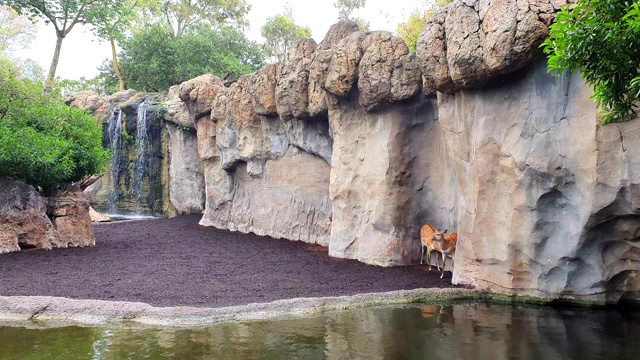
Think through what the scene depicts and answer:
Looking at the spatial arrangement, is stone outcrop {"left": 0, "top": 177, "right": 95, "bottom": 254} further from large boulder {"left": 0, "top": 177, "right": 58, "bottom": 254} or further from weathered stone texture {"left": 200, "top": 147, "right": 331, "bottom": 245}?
weathered stone texture {"left": 200, "top": 147, "right": 331, "bottom": 245}

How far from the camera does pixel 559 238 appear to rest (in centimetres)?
775

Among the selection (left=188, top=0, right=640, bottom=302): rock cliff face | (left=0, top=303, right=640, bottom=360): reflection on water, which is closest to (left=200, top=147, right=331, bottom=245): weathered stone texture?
(left=188, top=0, right=640, bottom=302): rock cliff face

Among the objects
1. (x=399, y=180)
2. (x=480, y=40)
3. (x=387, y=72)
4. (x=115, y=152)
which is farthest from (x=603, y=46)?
(x=115, y=152)

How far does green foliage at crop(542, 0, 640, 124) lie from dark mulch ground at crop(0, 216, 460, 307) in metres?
4.81

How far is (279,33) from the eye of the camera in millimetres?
40656

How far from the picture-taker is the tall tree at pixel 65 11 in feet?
63.2

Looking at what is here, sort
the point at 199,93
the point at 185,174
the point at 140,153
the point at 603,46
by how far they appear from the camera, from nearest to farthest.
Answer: the point at 603,46 → the point at 199,93 → the point at 185,174 → the point at 140,153

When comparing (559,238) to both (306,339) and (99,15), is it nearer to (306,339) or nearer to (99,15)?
(306,339)

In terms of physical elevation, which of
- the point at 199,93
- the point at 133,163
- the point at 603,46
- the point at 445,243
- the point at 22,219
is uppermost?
the point at 199,93

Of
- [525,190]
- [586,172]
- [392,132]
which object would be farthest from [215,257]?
[586,172]

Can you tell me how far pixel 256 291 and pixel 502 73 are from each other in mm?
5096

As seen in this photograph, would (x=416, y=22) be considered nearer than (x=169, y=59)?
Yes

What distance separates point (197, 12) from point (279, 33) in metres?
7.10

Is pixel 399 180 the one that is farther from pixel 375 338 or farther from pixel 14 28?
pixel 14 28
